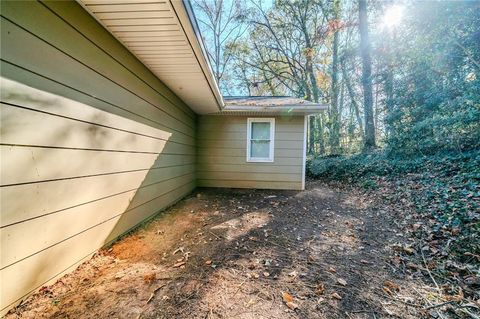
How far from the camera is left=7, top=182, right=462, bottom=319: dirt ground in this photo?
5.82 feet

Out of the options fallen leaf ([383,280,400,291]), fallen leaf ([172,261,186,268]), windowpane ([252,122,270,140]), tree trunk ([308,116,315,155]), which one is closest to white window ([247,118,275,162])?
windowpane ([252,122,270,140])

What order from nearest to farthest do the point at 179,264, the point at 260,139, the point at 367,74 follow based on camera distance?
1. the point at 179,264
2. the point at 260,139
3. the point at 367,74

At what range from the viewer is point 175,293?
1.95 metres

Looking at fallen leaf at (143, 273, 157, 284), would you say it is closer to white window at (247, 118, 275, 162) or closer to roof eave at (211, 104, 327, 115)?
roof eave at (211, 104, 327, 115)

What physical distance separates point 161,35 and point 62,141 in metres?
1.60

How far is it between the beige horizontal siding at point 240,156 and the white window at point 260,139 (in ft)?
0.40

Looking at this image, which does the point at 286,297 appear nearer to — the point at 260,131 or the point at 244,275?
the point at 244,275

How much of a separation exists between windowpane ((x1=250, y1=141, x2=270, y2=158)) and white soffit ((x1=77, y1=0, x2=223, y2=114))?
2.65 metres

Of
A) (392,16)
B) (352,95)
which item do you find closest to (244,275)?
(392,16)

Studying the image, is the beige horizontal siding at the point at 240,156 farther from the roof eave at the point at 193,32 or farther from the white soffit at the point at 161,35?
the roof eave at the point at 193,32

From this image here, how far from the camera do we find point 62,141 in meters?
2.02

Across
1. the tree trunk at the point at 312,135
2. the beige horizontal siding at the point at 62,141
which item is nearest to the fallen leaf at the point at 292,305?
the beige horizontal siding at the point at 62,141

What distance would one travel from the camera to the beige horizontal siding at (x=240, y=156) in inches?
252

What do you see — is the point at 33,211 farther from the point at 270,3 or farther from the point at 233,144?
the point at 270,3
